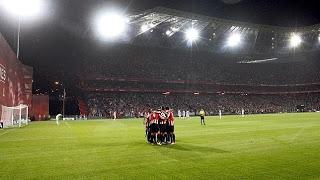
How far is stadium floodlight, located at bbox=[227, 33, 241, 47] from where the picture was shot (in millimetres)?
67875

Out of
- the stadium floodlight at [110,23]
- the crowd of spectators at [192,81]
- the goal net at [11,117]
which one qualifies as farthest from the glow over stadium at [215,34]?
the goal net at [11,117]

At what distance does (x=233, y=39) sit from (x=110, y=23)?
30586mm

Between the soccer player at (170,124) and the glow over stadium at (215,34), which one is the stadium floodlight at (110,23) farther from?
the soccer player at (170,124)

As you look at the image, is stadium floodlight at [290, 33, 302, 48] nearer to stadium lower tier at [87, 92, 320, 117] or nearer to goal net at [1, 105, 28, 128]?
stadium lower tier at [87, 92, 320, 117]

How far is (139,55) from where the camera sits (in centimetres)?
7444

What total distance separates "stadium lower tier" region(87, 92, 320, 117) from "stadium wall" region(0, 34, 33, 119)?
55.7 ft

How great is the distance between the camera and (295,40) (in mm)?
73875

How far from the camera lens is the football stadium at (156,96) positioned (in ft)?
37.7

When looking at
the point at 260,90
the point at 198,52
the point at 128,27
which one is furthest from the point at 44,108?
the point at 260,90

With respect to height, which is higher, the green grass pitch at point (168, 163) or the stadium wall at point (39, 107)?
the stadium wall at point (39, 107)

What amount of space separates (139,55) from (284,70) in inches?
1599

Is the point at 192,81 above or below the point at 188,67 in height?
below

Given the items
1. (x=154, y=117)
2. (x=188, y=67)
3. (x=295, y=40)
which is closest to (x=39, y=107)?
(x=188, y=67)

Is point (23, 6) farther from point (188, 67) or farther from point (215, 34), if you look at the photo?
point (188, 67)
